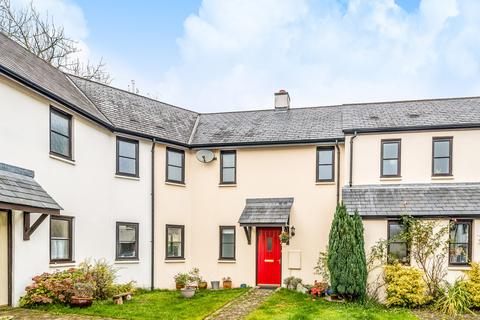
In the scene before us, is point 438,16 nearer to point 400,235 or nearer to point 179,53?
point 400,235

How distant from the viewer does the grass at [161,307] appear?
10.3 m

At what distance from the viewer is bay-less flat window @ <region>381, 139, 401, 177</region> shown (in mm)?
15266

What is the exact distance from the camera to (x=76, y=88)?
15625 mm

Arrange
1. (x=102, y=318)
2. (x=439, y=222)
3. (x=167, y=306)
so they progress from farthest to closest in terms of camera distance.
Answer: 1. (x=439, y=222)
2. (x=167, y=306)
3. (x=102, y=318)

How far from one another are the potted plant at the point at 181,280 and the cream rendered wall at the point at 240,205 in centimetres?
40

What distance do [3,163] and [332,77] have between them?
63.8ft

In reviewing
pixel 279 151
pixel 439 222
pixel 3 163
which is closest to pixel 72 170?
pixel 3 163

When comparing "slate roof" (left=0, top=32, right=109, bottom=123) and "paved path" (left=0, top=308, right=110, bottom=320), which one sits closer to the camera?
"paved path" (left=0, top=308, right=110, bottom=320)

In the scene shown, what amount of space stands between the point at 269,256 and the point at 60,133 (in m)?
9.57

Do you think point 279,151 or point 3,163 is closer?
point 3,163

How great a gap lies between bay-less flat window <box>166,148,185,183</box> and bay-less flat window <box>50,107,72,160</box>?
4.94m

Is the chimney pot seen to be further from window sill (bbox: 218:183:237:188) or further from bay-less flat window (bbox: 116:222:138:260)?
bay-less flat window (bbox: 116:222:138:260)

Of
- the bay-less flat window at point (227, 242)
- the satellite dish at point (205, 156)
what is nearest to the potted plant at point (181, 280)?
the bay-less flat window at point (227, 242)

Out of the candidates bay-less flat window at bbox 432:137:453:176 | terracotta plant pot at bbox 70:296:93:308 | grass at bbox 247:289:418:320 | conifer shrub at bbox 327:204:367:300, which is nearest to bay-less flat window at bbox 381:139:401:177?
bay-less flat window at bbox 432:137:453:176
